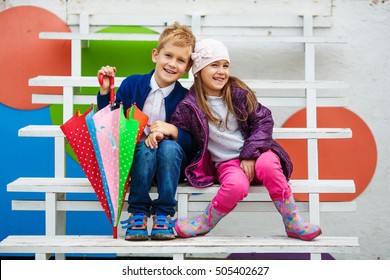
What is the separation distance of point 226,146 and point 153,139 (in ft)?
0.91

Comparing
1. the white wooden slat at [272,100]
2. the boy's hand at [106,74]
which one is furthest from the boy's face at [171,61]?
the white wooden slat at [272,100]

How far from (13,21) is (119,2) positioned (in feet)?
1.47

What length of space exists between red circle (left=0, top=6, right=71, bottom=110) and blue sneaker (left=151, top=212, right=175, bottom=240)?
941 millimetres

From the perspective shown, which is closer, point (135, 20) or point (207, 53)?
point (207, 53)

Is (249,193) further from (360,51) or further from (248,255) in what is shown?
(360,51)

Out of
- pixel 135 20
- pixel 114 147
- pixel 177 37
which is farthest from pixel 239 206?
pixel 135 20

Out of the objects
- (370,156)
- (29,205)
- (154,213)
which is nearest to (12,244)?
(29,205)

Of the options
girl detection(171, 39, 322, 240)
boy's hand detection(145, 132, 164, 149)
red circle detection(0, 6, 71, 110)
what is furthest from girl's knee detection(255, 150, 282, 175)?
red circle detection(0, 6, 71, 110)

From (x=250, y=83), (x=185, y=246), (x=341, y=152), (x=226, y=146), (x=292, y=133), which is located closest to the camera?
(x=185, y=246)

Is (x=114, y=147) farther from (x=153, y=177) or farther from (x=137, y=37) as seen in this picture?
(x=137, y=37)

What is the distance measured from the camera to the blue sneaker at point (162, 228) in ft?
7.48

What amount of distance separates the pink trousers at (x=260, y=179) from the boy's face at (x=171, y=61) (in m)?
0.39

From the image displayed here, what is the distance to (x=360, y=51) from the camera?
2.97 meters

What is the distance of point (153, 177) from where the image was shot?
2330mm
